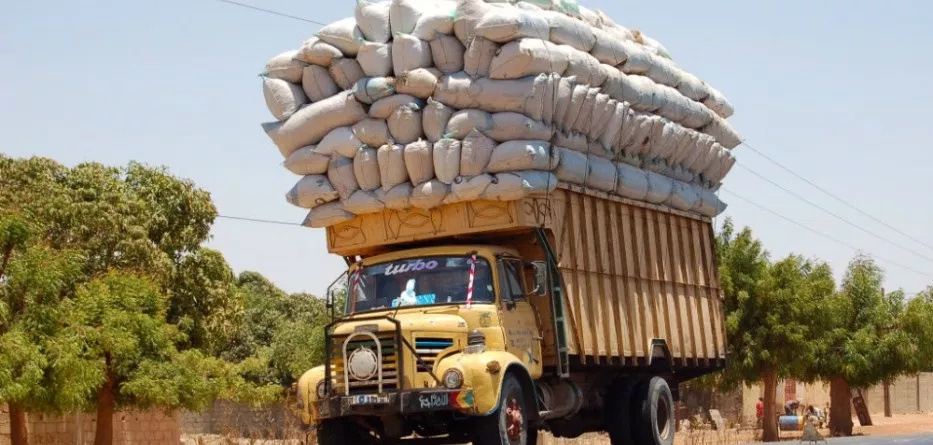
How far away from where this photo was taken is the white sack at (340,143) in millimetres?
16250

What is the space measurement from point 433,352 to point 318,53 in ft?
14.0

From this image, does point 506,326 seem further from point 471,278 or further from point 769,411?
point 769,411

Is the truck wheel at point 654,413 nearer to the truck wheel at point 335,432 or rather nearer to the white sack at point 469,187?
the white sack at point 469,187

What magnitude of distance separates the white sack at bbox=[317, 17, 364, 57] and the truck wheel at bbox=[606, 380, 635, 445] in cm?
583

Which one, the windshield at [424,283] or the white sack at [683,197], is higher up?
the white sack at [683,197]

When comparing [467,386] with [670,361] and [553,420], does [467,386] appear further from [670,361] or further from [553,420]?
[670,361]

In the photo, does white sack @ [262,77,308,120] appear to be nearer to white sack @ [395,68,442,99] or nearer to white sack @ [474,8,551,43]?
white sack @ [395,68,442,99]

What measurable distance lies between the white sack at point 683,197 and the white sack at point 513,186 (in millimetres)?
4306

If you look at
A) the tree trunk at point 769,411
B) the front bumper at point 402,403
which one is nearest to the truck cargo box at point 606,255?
the front bumper at point 402,403

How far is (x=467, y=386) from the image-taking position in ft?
45.9

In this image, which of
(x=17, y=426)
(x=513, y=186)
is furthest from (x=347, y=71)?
(x=17, y=426)

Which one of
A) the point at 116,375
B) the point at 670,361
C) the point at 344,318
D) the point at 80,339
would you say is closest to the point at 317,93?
the point at 344,318

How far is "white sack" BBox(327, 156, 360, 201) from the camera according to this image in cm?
1639

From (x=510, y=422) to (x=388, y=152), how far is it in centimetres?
352
